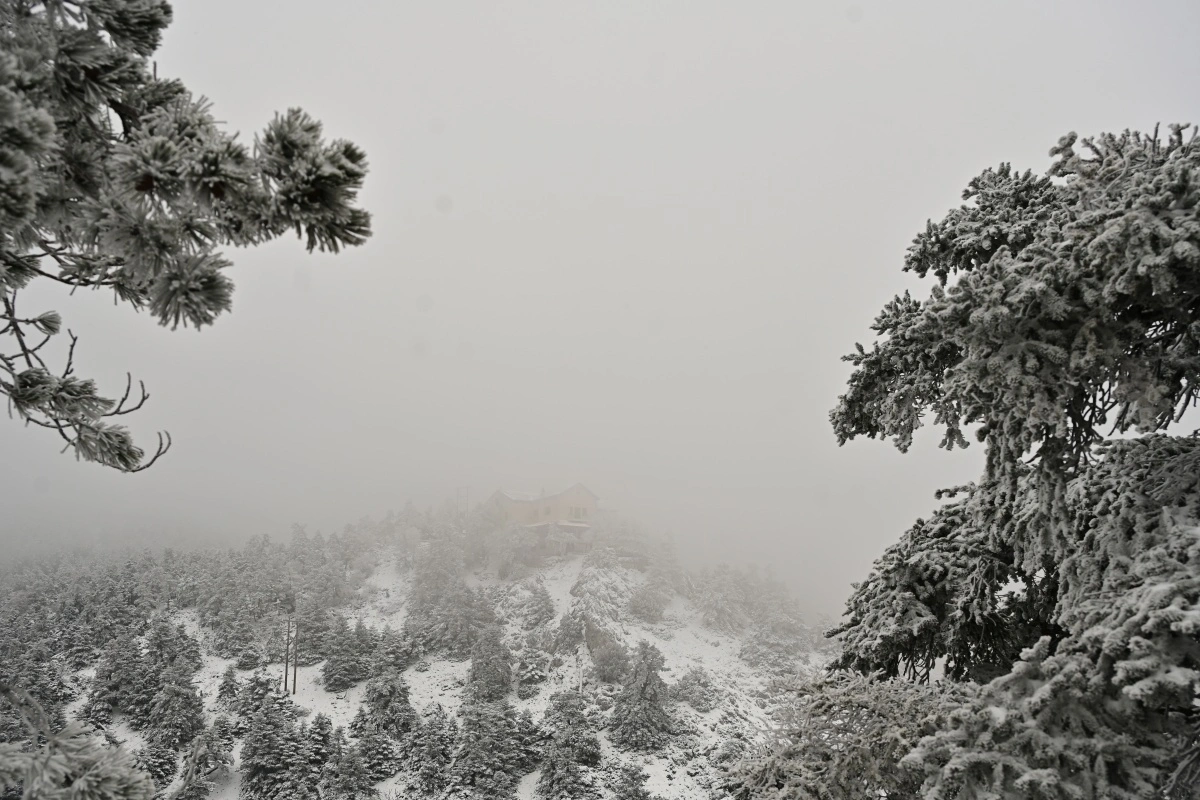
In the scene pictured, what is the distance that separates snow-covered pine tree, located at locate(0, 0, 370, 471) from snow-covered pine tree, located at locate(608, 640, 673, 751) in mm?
30485

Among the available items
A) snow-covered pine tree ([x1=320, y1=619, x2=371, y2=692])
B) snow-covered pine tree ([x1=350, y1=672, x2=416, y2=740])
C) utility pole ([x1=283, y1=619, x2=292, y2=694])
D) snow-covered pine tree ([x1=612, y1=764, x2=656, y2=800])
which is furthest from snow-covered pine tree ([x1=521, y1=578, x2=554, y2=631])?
snow-covered pine tree ([x1=612, y1=764, x2=656, y2=800])

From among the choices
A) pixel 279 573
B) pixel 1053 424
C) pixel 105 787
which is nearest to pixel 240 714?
pixel 279 573

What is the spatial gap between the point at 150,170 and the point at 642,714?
31.0 metres

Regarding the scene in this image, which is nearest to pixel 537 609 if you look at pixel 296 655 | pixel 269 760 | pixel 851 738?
pixel 296 655

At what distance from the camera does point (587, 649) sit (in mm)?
36375

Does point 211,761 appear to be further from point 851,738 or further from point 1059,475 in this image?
point 1059,475

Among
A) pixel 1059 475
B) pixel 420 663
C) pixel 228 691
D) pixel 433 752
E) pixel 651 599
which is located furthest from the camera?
pixel 651 599

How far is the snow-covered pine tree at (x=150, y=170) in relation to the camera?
1600 mm

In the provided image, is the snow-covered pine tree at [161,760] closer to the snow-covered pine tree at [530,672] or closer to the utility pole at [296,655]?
the utility pole at [296,655]

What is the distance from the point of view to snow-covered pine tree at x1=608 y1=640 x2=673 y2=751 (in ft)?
88.3

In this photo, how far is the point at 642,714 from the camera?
27484 millimetres

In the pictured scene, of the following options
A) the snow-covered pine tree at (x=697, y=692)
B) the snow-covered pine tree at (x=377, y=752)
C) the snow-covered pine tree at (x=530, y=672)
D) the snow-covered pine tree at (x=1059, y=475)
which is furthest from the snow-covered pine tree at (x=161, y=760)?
the snow-covered pine tree at (x=1059, y=475)

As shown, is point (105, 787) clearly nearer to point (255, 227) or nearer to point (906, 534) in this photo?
point (255, 227)

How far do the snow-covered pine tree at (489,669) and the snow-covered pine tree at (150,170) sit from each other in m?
33.0
